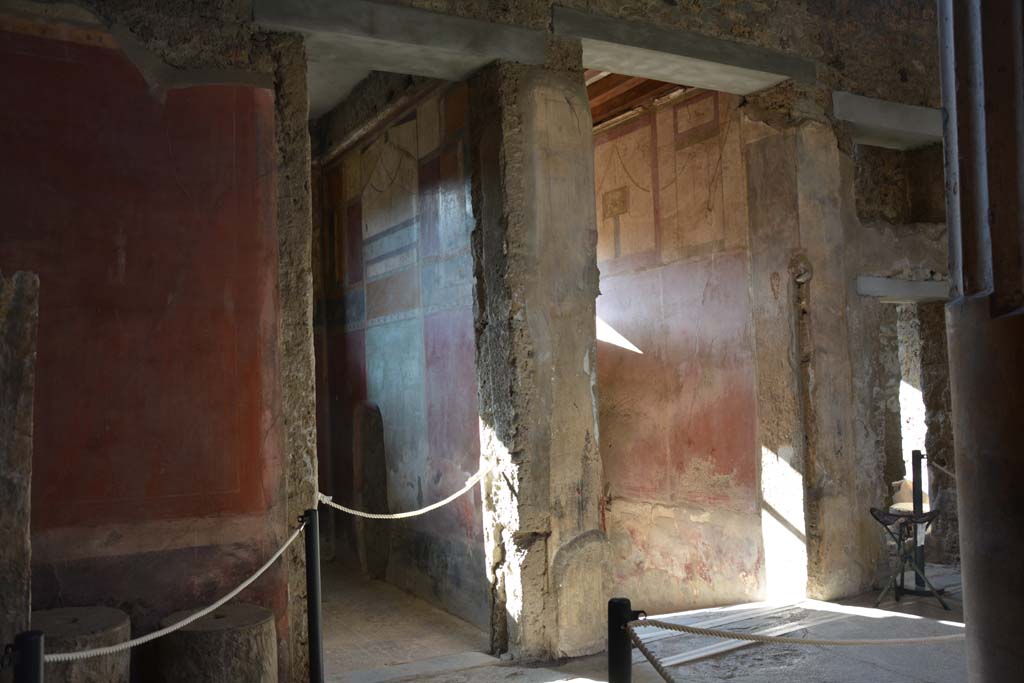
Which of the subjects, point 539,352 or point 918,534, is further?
point 918,534

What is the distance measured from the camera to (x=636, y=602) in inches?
309

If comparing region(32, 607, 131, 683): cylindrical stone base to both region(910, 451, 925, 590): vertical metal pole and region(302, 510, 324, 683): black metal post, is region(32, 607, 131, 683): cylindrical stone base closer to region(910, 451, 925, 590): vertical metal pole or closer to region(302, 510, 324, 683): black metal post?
region(302, 510, 324, 683): black metal post

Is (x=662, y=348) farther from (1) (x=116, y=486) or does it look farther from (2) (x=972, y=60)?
(2) (x=972, y=60)

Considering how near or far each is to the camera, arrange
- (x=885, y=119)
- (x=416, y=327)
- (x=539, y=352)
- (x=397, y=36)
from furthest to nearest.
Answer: (x=416, y=327)
(x=885, y=119)
(x=539, y=352)
(x=397, y=36)

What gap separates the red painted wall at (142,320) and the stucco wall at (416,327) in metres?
1.85

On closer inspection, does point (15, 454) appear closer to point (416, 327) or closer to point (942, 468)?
point (416, 327)

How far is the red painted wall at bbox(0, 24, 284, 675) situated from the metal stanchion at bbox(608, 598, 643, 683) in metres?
1.96

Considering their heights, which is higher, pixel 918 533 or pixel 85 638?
pixel 85 638

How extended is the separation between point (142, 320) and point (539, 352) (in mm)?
2013

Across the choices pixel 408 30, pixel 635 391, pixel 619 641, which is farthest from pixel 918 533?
pixel 408 30

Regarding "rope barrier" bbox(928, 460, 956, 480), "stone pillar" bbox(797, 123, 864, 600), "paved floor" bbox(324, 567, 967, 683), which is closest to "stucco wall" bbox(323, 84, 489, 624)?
"paved floor" bbox(324, 567, 967, 683)

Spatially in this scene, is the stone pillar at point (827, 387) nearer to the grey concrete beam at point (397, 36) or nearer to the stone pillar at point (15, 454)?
the grey concrete beam at point (397, 36)

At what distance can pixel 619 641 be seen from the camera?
2.88 meters

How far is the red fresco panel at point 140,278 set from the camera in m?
3.88
